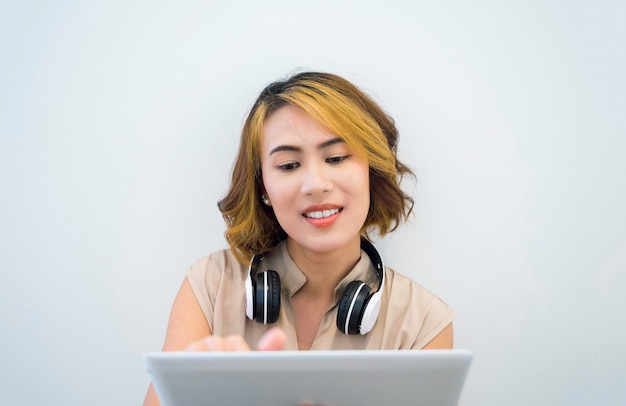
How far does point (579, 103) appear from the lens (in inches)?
69.5

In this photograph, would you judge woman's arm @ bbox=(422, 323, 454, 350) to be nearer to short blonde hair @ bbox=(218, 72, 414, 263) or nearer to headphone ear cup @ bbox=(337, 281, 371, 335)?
headphone ear cup @ bbox=(337, 281, 371, 335)

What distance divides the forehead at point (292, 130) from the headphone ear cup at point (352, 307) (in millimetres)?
389

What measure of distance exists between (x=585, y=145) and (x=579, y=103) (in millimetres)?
131

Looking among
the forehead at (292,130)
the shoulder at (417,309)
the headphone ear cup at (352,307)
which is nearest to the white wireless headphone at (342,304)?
the headphone ear cup at (352,307)

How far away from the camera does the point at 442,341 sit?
1.56 m

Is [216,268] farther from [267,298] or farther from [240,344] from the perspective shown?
[240,344]

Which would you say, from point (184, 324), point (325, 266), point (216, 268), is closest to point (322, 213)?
point (325, 266)

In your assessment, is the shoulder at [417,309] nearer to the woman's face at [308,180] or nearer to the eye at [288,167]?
the woman's face at [308,180]

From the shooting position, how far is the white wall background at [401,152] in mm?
1767

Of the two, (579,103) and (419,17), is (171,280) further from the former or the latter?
(579,103)

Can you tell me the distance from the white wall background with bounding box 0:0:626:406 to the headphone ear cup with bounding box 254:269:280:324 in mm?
426

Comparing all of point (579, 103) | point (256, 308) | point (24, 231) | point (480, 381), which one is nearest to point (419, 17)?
point (579, 103)

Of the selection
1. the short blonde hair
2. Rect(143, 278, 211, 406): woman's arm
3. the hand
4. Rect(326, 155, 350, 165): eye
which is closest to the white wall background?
the short blonde hair

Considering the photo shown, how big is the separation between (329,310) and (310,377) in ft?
2.35
